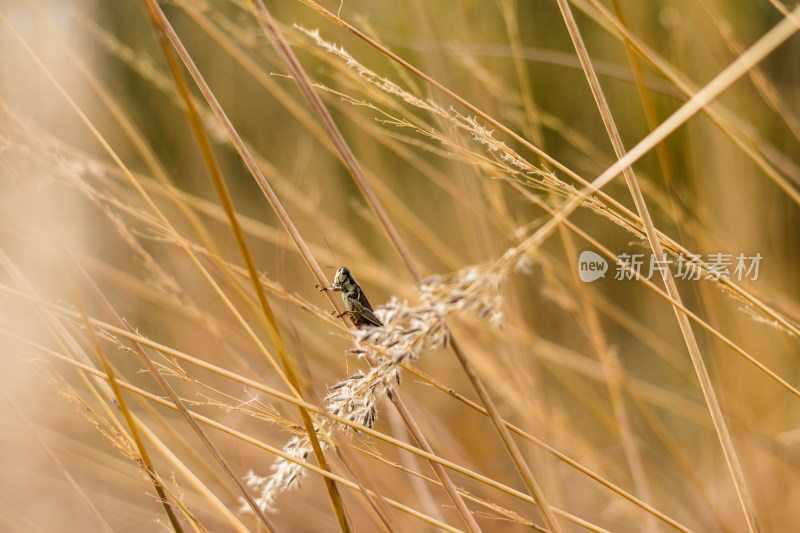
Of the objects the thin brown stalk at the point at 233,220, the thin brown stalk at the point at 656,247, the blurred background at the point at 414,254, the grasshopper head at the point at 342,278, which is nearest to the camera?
the thin brown stalk at the point at 233,220

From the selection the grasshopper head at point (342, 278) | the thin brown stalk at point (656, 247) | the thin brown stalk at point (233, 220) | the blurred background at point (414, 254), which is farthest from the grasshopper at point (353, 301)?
the thin brown stalk at point (656, 247)

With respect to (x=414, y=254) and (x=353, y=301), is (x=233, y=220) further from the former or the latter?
(x=414, y=254)

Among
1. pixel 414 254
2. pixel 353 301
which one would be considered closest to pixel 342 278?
pixel 353 301

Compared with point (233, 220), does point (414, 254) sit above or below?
above

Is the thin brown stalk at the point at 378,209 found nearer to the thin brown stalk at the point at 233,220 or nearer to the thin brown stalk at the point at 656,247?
the thin brown stalk at the point at 233,220

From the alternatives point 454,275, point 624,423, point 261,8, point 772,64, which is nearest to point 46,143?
point 261,8

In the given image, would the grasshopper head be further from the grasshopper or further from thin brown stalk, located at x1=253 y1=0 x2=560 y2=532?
thin brown stalk, located at x1=253 y1=0 x2=560 y2=532

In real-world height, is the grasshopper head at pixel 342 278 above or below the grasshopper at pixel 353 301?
above
